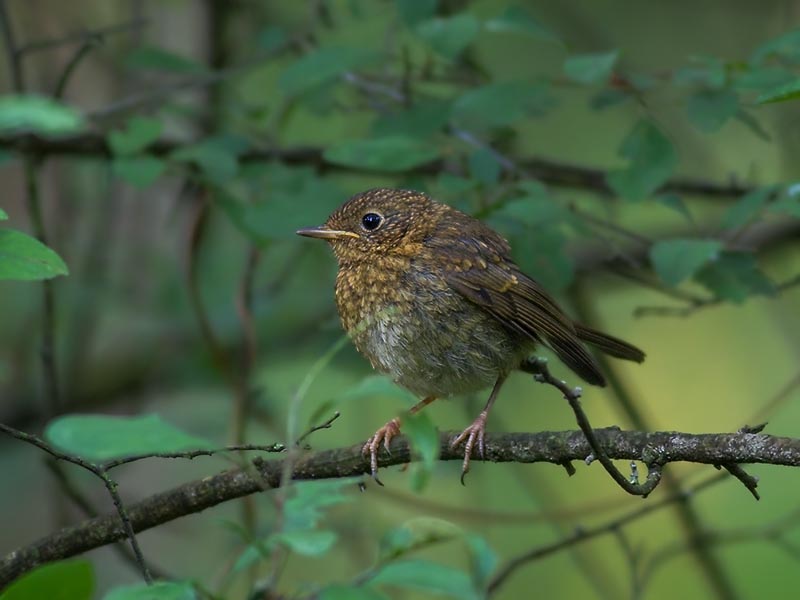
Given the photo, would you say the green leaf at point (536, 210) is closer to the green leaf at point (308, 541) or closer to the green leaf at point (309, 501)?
the green leaf at point (309, 501)

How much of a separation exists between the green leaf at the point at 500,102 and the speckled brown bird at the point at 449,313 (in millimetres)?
403

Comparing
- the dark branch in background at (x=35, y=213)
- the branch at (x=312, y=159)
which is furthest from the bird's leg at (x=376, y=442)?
the dark branch in background at (x=35, y=213)

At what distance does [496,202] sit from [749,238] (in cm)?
184

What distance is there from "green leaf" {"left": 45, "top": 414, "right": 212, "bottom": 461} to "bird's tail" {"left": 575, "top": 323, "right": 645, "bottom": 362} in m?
2.67

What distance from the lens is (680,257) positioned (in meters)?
3.23

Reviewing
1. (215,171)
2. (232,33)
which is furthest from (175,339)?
(215,171)

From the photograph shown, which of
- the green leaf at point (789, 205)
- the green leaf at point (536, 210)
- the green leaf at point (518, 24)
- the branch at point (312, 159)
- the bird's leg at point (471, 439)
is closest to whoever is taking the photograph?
the bird's leg at point (471, 439)

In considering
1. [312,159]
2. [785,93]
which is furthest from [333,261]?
[785,93]

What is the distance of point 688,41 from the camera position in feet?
22.5

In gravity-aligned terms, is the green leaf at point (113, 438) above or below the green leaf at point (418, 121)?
above

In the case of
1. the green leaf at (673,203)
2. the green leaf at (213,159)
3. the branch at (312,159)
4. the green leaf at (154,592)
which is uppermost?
the green leaf at (154,592)

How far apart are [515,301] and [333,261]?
77.8 inches

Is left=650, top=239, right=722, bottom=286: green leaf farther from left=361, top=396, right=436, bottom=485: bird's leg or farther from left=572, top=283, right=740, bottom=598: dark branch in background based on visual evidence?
left=572, top=283, right=740, bottom=598: dark branch in background

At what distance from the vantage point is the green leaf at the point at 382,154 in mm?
3334
